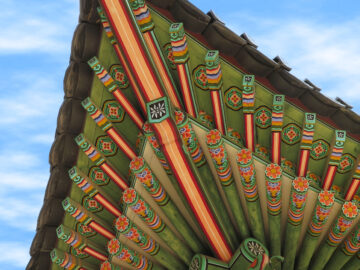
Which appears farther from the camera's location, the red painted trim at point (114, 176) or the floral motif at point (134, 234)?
the red painted trim at point (114, 176)

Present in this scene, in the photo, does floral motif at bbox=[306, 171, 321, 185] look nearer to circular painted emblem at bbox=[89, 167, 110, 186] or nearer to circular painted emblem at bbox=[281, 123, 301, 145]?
circular painted emblem at bbox=[281, 123, 301, 145]

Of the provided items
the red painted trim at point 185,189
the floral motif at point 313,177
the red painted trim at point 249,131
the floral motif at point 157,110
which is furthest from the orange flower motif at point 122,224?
the floral motif at point 313,177

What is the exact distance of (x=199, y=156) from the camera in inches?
279

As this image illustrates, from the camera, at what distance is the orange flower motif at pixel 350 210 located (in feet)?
22.7

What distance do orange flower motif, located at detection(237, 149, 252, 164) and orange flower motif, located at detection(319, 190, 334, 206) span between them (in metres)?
1.14

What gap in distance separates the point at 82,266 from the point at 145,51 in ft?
13.4

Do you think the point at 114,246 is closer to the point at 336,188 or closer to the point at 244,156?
the point at 244,156

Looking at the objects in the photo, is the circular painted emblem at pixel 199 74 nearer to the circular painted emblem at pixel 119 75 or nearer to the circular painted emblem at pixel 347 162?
the circular painted emblem at pixel 119 75

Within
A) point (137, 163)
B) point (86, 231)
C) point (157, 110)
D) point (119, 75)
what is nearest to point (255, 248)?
point (137, 163)

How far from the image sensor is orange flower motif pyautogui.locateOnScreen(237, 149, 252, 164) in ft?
22.2

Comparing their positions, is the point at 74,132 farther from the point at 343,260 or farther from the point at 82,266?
the point at 343,260

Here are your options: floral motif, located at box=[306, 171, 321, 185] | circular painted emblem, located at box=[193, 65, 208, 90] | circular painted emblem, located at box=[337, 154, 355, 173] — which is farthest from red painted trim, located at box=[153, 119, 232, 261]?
circular painted emblem, located at box=[337, 154, 355, 173]

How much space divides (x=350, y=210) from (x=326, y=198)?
381 millimetres

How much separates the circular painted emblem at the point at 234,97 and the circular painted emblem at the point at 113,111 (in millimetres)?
1671
